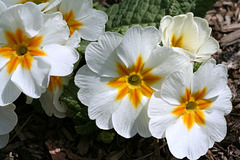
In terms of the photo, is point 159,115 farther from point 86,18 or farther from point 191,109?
point 86,18

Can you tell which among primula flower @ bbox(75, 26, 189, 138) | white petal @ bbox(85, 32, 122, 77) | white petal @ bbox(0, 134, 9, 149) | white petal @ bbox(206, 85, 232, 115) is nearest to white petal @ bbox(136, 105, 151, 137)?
primula flower @ bbox(75, 26, 189, 138)

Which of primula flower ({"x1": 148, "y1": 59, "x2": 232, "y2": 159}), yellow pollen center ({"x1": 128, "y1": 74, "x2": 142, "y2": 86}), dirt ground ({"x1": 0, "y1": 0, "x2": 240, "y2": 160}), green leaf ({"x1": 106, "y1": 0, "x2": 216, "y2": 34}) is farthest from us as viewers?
dirt ground ({"x1": 0, "y1": 0, "x2": 240, "y2": 160})

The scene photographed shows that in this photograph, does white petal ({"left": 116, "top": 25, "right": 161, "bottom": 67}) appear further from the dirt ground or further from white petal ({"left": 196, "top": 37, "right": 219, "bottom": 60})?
the dirt ground

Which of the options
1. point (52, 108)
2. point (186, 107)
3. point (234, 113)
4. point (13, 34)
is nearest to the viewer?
point (13, 34)

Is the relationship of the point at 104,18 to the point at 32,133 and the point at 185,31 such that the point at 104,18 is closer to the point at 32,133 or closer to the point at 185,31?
the point at 185,31

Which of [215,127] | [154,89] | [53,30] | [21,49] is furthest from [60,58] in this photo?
[215,127]

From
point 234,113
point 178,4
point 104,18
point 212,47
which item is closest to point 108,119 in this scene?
point 104,18
